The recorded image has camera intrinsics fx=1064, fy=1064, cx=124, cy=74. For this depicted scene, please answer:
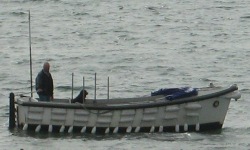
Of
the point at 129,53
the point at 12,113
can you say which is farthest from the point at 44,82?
the point at 129,53

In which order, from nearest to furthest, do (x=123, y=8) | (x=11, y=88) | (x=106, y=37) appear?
1. (x=11, y=88)
2. (x=106, y=37)
3. (x=123, y=8)

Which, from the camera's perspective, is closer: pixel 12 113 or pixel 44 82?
pixel 12 113

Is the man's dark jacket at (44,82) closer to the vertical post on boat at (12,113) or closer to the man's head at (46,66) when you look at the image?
the man's head at (46,66)

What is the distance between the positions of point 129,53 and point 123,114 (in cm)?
1921

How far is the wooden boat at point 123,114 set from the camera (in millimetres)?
33500

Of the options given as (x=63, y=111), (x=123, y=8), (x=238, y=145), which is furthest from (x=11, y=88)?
(x=123, y=8)

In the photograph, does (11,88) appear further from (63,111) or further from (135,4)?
(135,4)

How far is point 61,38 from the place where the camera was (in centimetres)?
5709

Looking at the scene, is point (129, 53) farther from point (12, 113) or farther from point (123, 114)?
point (123, 114)

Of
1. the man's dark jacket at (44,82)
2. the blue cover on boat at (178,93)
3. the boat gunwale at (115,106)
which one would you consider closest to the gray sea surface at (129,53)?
the boat gunwale at (115,106)

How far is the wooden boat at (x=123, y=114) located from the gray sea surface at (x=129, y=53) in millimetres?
296

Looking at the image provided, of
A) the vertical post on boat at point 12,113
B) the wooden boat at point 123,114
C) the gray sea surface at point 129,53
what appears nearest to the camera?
the wooden boat at point 123,114

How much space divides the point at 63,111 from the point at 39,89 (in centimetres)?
140

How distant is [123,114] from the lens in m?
33.8
